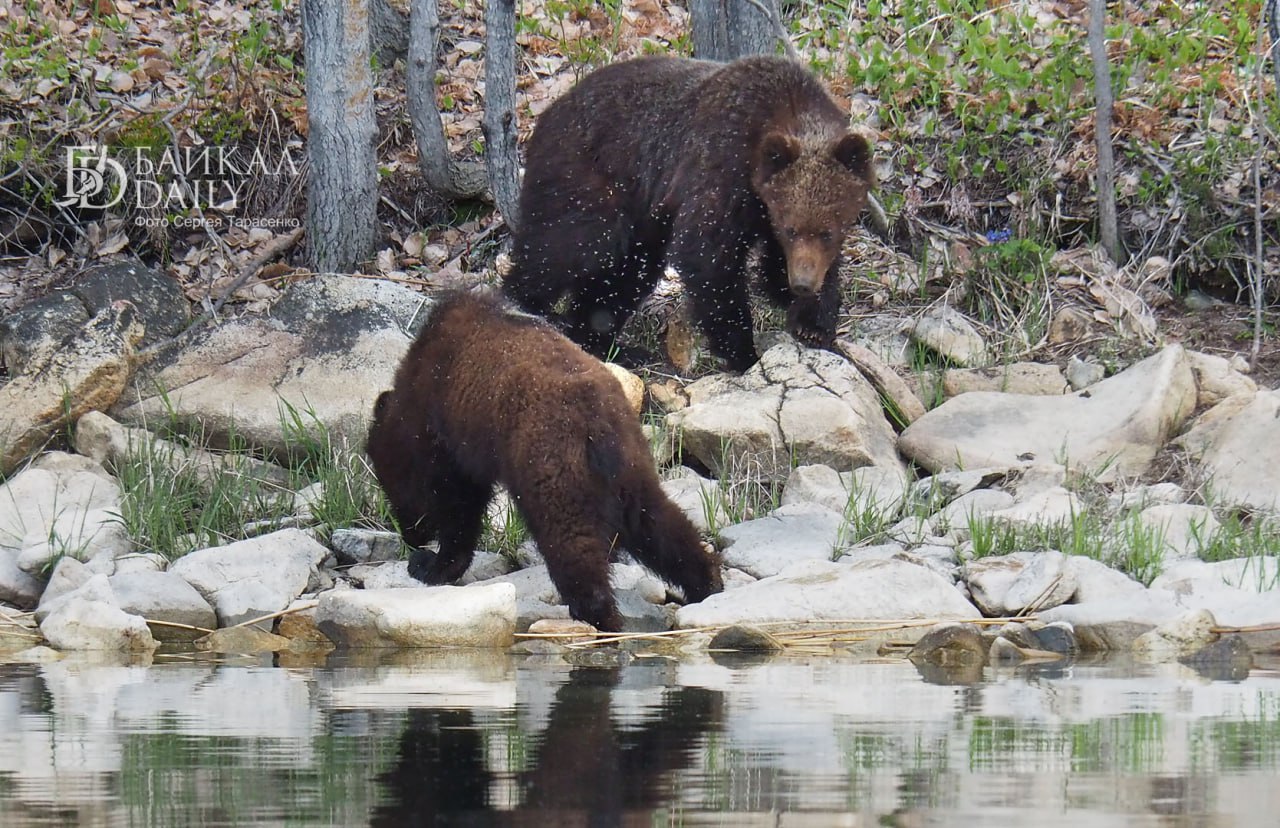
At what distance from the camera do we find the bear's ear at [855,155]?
871 cm

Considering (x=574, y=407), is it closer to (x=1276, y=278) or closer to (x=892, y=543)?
(x=892, y=543)

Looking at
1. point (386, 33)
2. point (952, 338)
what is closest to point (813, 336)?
point (952, 338)

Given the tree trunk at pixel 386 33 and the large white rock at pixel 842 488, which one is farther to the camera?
the tree trunk at pixel 386 33

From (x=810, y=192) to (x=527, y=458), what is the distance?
330cm

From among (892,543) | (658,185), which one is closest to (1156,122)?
(658,185)

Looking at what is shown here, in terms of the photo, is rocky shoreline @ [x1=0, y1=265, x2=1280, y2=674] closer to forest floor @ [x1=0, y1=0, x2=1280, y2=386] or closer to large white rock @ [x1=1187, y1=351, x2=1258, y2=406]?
large white rock @ [x1=1187, y1=351, x2=1258, y2=406]

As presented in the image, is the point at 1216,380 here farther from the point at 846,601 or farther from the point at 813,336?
the point at 846,601

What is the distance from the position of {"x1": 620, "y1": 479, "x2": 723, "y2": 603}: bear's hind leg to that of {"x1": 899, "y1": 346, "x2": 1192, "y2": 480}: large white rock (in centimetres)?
225

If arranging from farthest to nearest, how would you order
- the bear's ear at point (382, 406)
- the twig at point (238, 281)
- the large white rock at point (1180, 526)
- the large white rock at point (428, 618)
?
the twig at point (238, 281) → the bear's ear at point (382, 406) → the large white rock at point (1180, 526) → the large white rock at point (428, 618)

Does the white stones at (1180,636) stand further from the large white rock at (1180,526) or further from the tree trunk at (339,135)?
the tree trunk at (339,135)

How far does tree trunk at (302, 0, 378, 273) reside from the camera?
1035 cm

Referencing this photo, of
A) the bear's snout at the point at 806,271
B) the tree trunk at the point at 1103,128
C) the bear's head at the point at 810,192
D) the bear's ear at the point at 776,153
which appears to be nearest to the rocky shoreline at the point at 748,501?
the bear's snout at the point at 806,271

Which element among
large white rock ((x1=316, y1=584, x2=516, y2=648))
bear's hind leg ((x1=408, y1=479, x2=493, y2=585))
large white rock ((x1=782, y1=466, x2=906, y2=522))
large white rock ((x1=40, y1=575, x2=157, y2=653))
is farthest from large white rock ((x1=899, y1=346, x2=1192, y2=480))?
large white rock ((x1=40, y1=575, x2=157, y2=653))

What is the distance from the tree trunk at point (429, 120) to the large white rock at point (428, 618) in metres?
5.78
